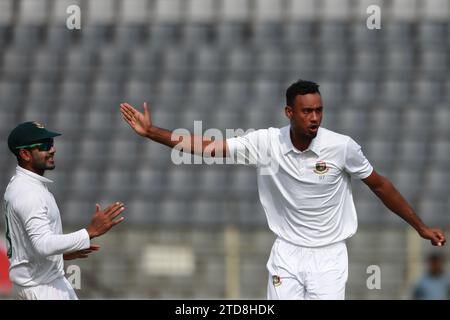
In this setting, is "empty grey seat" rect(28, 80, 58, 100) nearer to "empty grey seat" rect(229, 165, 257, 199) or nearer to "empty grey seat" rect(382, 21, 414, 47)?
"empty grey seat" rect(229, 165, 257, 199)

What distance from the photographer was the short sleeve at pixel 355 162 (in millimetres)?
7266

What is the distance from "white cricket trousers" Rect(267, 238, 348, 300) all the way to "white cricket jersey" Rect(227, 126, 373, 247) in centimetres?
6

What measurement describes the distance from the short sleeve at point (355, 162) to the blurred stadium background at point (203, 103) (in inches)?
223

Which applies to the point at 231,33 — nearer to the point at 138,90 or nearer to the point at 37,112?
the point at 138,90

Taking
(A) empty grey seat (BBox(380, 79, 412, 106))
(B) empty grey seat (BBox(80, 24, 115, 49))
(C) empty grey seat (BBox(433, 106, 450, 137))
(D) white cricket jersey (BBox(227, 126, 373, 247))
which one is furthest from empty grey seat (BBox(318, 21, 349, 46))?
(D) white cricket jersey (BBox(227, 126, 373, 247))

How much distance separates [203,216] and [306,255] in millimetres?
6374

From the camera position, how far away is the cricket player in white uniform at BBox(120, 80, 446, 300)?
7.27 meters

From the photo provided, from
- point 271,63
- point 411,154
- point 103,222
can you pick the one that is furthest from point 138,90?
point 103,222

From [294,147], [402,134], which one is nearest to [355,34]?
[402,134]

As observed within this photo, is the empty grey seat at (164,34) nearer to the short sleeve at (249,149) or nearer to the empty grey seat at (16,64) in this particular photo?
the empty grey seat at (16,64)

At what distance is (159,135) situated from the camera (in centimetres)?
711

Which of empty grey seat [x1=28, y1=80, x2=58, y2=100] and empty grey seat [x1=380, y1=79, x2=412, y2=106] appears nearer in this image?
empty grey seat [x1=380, y1=79, x2=412, y2=106]

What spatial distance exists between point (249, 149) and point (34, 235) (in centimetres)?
158

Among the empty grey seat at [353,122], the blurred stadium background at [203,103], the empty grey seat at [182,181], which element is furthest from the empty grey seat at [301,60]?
the empty grey seat at [182,181]
